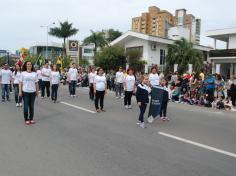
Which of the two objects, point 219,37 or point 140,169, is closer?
point 140,169

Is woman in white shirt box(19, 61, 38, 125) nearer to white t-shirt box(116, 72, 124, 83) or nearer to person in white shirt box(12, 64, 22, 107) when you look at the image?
person in white shirt box(12, 64, 22, 107)

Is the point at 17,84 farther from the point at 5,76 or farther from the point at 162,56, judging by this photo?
the point at 162,56

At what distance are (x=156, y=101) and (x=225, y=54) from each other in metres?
25.6

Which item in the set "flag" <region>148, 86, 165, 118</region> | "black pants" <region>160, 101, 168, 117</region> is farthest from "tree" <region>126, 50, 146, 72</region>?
"flag" <region>148, 86, 165, 118</region>

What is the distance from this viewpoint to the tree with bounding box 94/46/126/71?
3956cm

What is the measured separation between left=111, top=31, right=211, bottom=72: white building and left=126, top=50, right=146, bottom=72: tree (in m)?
0.80

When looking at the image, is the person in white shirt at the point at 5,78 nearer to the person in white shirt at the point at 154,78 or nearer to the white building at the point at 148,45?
the person in white shirt at the point at 154,78

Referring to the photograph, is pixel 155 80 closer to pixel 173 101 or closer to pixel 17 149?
pixel 173 101

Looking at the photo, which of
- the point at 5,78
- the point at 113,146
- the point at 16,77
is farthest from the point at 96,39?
the point at 113,146

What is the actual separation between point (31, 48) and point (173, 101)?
9632 cm

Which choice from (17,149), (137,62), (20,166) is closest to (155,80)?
(17,149)

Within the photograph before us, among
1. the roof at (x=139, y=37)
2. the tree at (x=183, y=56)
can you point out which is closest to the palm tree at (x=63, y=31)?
the roof at (x=139, y=37)

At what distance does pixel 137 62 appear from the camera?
129 ft

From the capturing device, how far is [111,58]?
39344mm
